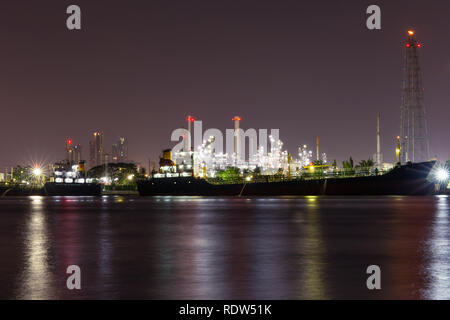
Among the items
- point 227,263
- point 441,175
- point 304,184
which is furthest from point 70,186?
point 227,263

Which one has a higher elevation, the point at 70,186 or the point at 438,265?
the point at 70,186

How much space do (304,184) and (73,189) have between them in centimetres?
7414

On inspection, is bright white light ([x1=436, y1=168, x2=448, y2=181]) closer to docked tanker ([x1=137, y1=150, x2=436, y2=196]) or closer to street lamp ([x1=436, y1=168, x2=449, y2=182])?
street lamp ([x1=436, y1=168, x2=449, y2=182])

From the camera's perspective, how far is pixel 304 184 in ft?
353

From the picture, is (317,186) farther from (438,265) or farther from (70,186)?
(438,265)

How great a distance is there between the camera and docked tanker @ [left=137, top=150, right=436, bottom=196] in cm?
9431

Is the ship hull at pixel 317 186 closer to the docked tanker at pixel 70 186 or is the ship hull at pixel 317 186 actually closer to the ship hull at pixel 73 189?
the ship hull at pixel 73 189

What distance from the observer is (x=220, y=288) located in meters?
12.1

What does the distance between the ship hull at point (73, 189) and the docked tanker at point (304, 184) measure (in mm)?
25476

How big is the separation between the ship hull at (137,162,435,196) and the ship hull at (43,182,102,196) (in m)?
28.0
